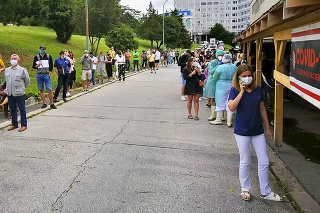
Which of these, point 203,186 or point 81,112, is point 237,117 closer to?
point 203,186

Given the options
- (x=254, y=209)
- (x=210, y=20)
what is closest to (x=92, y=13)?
(x=254, y=209)

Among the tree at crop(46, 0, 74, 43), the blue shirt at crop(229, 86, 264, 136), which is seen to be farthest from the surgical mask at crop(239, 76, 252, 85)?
the tree at crop(46, 0, 74, 43)

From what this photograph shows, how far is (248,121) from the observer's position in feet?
15.8

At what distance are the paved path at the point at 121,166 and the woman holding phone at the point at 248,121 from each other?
28 cm

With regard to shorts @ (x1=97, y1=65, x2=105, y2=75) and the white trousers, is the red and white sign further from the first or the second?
shorts @ (x1=97, y1=65, x2=105, y2=75)

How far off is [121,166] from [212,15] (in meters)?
138

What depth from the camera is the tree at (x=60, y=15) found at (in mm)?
39938

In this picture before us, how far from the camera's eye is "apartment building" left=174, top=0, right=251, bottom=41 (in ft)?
438

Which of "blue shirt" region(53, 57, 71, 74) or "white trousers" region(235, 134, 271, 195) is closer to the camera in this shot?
"white trousers" region(235, 134, 271, 195)

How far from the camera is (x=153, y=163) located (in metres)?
6.36

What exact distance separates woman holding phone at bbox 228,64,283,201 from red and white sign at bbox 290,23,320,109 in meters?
0.57

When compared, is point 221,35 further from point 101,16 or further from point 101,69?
point 101,69

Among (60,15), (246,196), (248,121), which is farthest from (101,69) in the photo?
(60,15)

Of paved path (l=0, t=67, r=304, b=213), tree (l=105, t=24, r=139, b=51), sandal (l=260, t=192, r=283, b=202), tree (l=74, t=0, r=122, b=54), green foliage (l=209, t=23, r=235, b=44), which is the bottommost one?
sandal (l=260, t=192, r=283, b=202)
